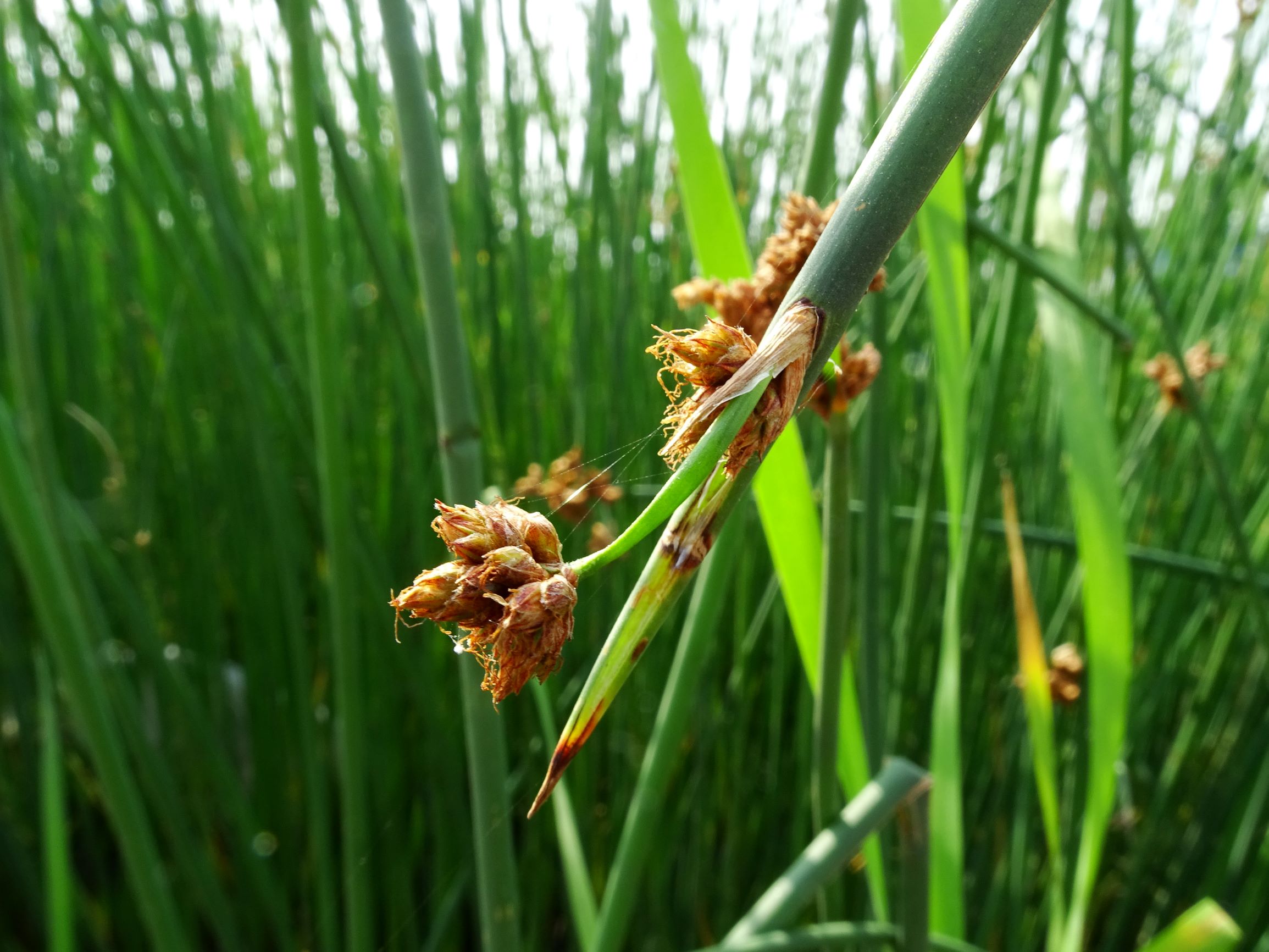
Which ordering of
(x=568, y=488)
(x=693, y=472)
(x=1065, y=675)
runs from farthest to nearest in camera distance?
(x=1065, y=675)
(x=568, y=488)
(x=693, y=472)

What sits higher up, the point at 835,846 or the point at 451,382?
the point at 451,382

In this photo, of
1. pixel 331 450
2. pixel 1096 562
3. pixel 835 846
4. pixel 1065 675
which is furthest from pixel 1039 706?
pixel 331 450

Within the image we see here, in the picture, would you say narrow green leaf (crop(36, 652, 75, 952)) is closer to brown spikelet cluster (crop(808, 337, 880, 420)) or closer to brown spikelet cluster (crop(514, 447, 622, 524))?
brown spikelet cluster (crop(514, 447, 622, 524))

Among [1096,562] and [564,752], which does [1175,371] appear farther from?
[564,752]

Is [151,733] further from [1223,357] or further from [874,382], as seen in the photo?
[1223,357]

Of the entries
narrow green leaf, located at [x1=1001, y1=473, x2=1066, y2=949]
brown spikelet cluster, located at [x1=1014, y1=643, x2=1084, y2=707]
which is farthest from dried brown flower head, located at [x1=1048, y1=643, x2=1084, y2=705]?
narrow green leaf, located at [x1=1001, y1=473, x2=1066, y2=949]

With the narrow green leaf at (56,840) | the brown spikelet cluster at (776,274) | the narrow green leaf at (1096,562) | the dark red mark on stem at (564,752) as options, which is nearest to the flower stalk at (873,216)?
the dark red mark on stem at (564,752)

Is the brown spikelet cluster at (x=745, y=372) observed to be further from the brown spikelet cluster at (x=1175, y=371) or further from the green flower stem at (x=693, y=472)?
the brown spikelet cluster at (x=1175, y=371)
